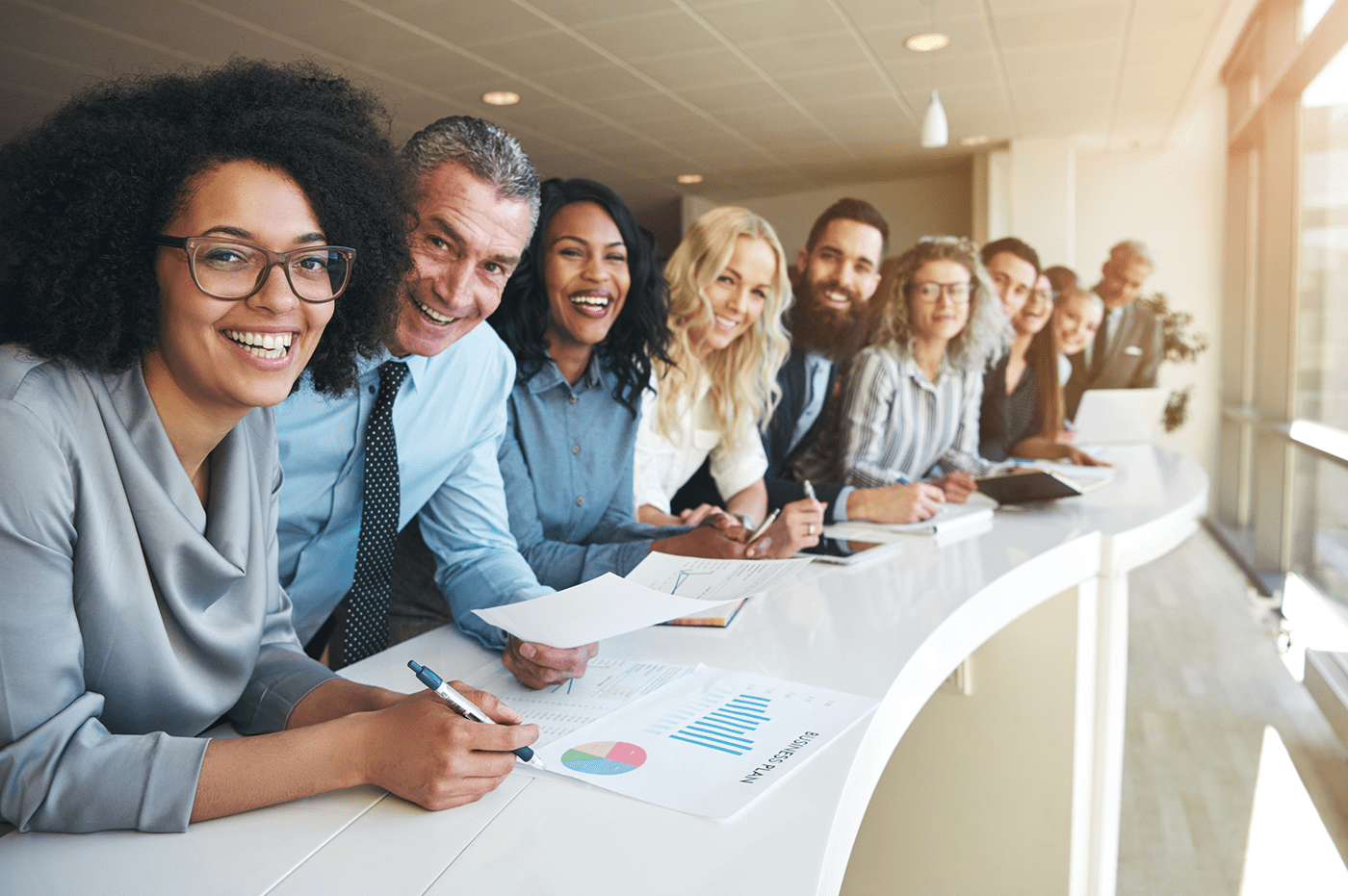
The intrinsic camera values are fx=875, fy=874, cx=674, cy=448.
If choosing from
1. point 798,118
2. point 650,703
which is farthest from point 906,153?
point 650,703

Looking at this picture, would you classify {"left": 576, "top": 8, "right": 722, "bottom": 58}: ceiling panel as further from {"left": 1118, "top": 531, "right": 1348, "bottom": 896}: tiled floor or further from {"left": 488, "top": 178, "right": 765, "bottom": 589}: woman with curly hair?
{"left": 1118, "top": 531, "right": 1348, "bottom": 896}: tiled floor

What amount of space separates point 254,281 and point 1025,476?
210 cm

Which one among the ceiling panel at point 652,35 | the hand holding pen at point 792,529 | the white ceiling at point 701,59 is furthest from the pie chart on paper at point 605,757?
the ceiling panel at point 652,35

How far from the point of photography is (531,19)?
180 inches

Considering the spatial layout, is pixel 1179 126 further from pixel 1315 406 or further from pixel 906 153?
pixel 1315 406

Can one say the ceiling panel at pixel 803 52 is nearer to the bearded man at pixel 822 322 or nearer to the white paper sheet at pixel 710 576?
the bearded man at pixel 822 322

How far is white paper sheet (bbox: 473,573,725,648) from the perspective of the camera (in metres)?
0.98

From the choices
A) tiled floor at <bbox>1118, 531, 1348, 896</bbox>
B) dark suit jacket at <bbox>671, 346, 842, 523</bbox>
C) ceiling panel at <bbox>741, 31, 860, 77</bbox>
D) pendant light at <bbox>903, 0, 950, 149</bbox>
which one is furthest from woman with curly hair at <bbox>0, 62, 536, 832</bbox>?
ceiling panel at <bbox>741, 31, 860, 77</bbox>

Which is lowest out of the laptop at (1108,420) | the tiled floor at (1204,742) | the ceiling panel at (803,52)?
the tiled floor at (1204,742)

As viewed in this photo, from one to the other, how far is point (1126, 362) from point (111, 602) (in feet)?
17.5

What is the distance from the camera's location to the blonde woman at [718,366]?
230cm

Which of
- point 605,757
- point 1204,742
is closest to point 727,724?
point 605,757

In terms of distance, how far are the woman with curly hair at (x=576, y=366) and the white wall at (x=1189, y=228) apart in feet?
21.6

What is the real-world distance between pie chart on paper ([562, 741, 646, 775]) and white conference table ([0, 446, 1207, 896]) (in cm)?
3
